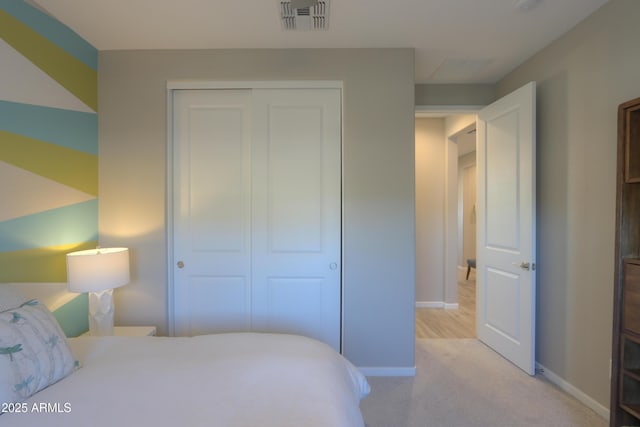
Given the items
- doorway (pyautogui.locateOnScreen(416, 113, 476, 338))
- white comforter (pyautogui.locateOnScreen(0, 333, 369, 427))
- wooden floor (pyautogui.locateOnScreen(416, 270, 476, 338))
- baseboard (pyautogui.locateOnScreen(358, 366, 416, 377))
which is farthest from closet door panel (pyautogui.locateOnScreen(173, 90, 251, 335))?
doorway (pyautogui.locateOnScreen(416, 113, 476, 338))

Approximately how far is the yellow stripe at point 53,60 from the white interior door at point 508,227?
3390 millimetres

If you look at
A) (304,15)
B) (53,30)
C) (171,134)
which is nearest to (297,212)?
(171,134)

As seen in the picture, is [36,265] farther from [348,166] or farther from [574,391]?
[574,391]

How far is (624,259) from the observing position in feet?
4.90

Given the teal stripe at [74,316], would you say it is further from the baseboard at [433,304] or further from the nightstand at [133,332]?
the baseboard at [433,304]

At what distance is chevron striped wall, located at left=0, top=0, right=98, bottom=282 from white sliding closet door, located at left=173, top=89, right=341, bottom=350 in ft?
2.05

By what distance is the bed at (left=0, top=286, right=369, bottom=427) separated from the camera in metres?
0.95

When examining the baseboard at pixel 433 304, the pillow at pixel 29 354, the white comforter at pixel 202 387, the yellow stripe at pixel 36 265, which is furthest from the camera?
the baseboard at pixel 433 304

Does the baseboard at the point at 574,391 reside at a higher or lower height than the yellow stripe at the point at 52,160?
lower

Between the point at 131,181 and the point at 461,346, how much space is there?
130 inches

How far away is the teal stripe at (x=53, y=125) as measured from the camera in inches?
68.6

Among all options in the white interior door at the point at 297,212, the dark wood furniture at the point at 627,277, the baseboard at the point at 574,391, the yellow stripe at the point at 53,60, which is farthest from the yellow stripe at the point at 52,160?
the baseboard at the point at 574,391

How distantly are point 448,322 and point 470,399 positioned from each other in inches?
60.4

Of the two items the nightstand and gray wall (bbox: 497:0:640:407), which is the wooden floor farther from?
the nightstand
